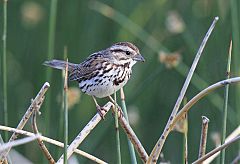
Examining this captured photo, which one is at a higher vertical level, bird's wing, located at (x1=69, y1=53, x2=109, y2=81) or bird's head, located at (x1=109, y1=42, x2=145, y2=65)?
bird's head, located at (x1=109, y1=42, x2=145, y2=65)

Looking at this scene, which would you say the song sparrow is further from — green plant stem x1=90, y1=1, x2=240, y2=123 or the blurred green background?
the blurred green background

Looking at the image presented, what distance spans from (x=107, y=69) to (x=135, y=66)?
1.08 meters

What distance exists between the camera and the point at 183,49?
5129 mm

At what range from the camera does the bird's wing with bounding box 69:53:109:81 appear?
416 cm

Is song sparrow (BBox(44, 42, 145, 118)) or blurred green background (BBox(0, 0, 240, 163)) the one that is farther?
blurred green background (BBox(0, 0, 240, 163))

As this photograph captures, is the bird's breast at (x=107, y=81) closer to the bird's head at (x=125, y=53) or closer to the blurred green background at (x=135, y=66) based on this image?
the bird's head at (x=125, y=53)

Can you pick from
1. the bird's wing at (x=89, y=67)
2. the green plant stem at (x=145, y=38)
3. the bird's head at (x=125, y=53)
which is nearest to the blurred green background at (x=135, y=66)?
the green plant stem at (x=145, y=38)

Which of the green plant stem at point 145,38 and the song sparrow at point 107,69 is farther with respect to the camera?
the green plant stem at point 145,38

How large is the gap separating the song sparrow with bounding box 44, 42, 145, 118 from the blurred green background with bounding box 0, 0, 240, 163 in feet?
2.23

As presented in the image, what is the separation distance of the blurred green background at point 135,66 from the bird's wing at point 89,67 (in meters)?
0.60

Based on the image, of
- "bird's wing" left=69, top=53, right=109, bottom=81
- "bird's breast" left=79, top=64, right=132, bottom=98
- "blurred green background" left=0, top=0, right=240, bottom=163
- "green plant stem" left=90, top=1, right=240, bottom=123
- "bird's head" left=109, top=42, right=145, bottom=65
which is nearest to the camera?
"bird's breast" left=79, top=64, right=132, bottom=98

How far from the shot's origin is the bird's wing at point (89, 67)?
4.16 meters

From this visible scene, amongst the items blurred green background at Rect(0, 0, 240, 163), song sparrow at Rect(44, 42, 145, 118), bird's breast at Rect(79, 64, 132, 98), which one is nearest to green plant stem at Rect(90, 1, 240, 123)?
blurred green background at Rect(0, 0, 240, 163)

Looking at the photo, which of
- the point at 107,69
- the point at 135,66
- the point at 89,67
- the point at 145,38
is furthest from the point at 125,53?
the point at 135,66
